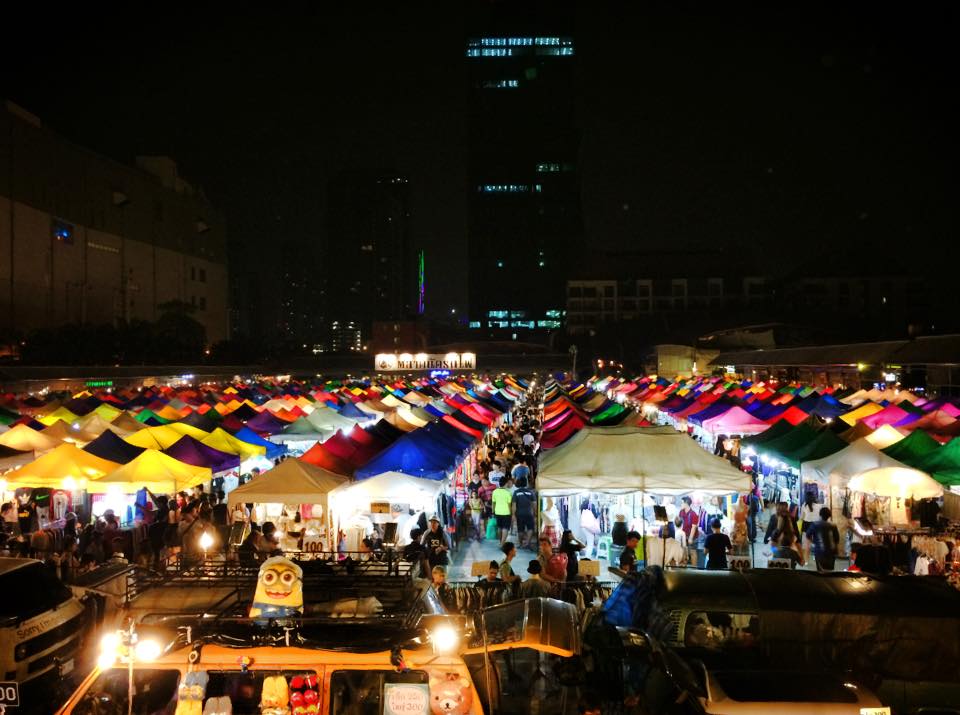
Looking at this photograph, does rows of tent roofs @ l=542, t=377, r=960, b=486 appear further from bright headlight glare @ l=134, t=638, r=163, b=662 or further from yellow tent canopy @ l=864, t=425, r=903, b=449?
bright headlight glare @ l=134, t=638, r=163, b=662

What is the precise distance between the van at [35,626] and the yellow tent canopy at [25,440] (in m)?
9.61

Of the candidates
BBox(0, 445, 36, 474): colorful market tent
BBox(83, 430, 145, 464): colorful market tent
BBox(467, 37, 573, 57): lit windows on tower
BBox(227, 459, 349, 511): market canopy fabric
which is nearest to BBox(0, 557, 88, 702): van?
BBox(227, 459, 349, 511): market canopy fabric

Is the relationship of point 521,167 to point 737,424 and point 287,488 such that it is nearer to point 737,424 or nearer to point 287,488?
point 737,424

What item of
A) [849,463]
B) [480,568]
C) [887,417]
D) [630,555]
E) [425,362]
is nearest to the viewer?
[480,568]

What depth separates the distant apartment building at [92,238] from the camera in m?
55.9

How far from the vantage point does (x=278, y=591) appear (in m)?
4.74

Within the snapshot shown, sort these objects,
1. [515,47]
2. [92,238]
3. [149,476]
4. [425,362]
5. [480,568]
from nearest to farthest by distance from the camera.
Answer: [480,568]
[149,476]
[92,238]
[425,362]
[515,47]

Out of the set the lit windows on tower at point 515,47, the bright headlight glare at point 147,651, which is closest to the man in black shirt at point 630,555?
the bright headlight glare at point 147,651

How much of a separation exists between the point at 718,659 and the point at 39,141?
215 ft

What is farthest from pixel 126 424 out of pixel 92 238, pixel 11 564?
pixel 92 238

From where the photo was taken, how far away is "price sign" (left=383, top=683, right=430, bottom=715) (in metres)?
4.18

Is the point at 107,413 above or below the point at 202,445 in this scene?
above

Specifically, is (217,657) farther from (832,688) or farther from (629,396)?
(629,396)

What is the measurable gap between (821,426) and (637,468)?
654 cm
